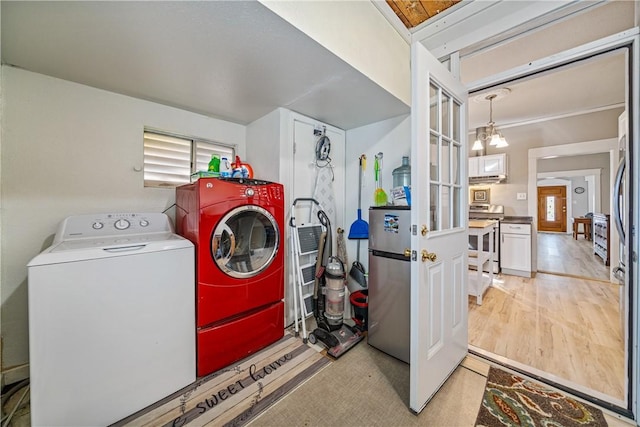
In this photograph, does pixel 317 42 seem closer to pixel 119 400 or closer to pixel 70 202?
pixel 70 202

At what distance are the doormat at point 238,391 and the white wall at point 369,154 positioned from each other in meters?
1.09

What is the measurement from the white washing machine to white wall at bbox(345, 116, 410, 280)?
1649 mm

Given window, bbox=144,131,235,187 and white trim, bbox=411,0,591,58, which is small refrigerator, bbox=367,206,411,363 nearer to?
white trim, bbox=411,0,591,58

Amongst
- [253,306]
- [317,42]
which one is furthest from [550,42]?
[253,306]

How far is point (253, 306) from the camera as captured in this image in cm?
177

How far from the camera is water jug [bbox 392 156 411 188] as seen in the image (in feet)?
6.82

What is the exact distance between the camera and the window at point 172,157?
2025 mm

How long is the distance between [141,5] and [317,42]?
2.69 ft

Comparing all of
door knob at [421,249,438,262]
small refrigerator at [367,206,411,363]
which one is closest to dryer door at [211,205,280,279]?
small refrigerator at [367,206,411,363]

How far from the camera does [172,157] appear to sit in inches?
84.7

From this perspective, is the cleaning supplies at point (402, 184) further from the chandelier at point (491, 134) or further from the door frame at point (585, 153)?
the door frame at point (585, 153)

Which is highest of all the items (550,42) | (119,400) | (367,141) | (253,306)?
(550,42)

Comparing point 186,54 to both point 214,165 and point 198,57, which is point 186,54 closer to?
point 198,57

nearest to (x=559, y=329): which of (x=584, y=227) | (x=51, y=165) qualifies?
(x=51, y=165)
